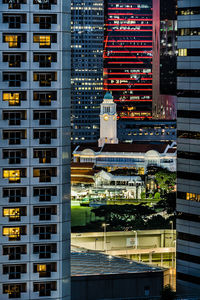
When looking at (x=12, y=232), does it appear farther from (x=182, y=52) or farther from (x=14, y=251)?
(x=182, y=52)

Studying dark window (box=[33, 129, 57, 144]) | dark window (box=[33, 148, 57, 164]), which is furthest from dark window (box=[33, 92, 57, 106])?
dark window (box=[33, 148, 57, 164])

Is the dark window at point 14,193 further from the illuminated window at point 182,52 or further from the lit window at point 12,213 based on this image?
the illuminated window at point 182,52

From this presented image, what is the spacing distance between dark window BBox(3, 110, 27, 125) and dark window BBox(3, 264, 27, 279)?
34.1 feet

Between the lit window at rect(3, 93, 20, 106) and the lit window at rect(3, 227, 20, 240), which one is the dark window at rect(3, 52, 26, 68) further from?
the lit window at rect(3, 227, 20, 240)

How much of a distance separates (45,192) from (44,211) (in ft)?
4.56

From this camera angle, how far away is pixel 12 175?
219ft

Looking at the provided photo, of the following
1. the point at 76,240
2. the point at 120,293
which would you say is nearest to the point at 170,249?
the point at 76,240

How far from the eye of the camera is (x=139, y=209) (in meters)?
197

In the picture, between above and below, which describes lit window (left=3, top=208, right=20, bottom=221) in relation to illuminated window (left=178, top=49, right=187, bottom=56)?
below

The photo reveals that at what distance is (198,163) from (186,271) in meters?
11.8

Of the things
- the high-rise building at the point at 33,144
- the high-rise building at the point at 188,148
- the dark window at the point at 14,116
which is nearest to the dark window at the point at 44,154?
the high-rise building at the point at 33,144

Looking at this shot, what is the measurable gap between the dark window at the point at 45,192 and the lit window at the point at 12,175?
1543mm

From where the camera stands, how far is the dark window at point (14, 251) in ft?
219

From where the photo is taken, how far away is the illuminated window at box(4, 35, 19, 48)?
2613 inches
